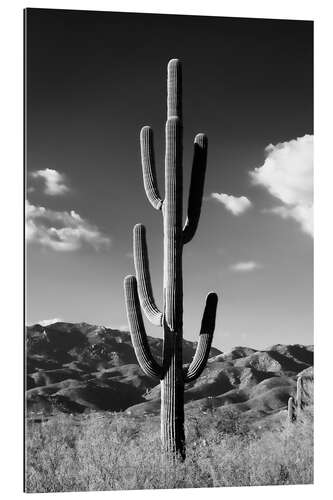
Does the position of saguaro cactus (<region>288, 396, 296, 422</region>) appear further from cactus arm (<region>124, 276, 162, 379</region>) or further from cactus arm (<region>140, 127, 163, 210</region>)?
cactus arm (<region>140, 127, 163, 210</region>)

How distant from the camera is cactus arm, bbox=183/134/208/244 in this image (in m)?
9.02

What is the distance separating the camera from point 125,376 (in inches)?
486

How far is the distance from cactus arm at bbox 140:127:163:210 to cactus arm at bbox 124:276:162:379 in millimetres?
1021

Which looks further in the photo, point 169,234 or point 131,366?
point 131,366

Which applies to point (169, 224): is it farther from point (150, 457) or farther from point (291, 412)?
point (291, 412)

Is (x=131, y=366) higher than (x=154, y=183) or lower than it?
lower

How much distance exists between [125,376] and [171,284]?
399cm

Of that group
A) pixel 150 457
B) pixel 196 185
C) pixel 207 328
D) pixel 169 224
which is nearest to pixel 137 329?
pixel 207 328
